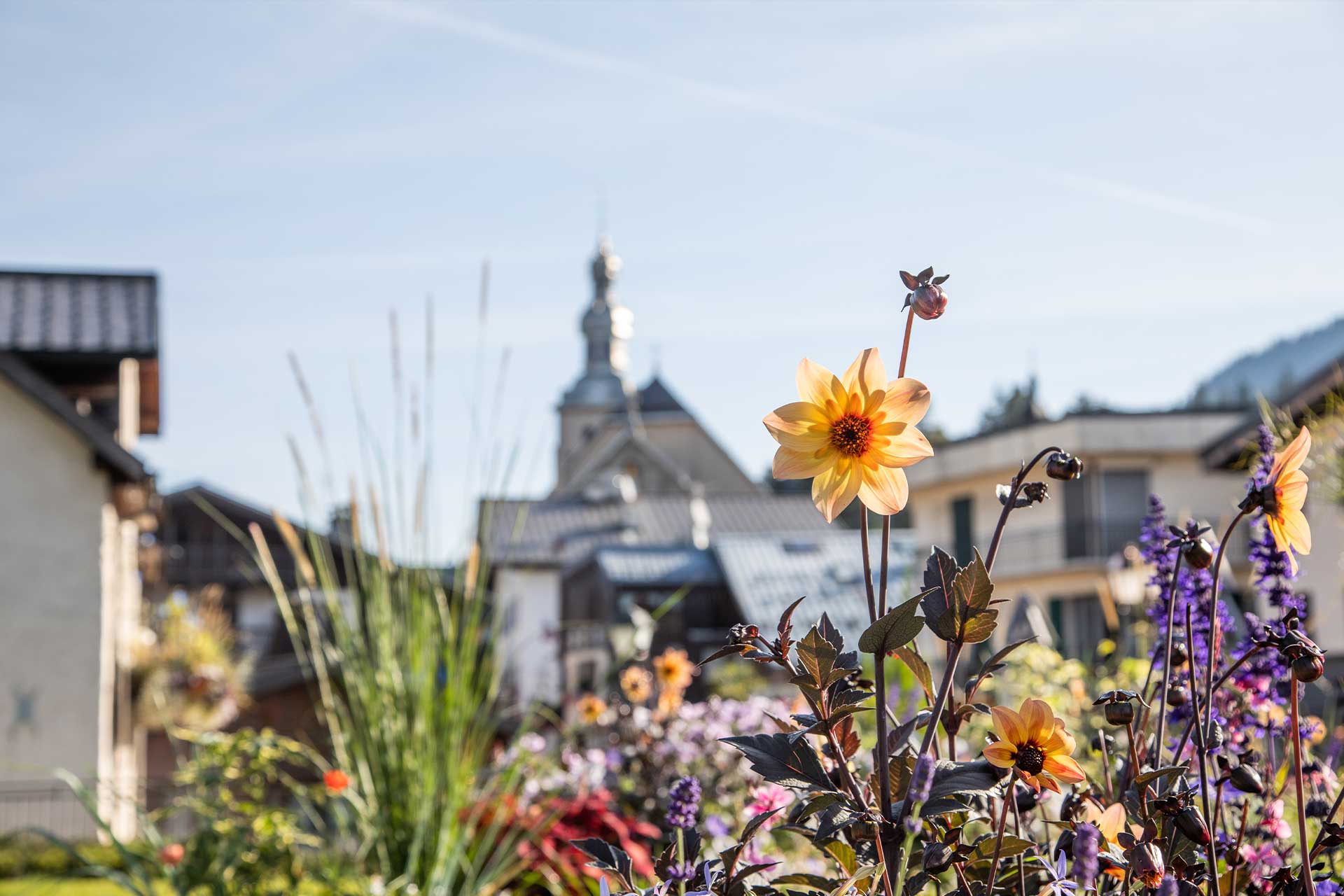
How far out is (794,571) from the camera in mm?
26328

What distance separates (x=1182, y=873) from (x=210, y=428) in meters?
1.84

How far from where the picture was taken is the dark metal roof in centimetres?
1230

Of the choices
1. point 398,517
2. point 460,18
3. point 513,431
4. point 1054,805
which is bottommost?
point 1054,805

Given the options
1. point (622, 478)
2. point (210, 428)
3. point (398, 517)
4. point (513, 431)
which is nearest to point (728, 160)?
point (513, 431)

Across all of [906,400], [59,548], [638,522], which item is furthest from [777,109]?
[638,522]

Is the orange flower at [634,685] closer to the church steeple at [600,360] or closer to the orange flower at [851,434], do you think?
the orange flower at [851,434]

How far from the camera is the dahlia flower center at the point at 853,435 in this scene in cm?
123

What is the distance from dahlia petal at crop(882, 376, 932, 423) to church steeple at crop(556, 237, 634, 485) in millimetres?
59580

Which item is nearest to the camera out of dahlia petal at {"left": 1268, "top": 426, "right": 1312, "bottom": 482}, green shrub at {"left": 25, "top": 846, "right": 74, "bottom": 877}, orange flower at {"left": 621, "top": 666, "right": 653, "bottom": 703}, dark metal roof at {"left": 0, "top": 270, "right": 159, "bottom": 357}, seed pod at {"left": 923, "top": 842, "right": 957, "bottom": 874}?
seed pod at {"left": 923, "top": 842, "right": 957, "bottom": 874}

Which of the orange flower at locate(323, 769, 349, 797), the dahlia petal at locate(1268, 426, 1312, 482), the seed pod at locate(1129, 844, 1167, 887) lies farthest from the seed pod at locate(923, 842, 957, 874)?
the orange flower at locate(323, 769, 349, 797)

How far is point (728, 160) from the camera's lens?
3459mm

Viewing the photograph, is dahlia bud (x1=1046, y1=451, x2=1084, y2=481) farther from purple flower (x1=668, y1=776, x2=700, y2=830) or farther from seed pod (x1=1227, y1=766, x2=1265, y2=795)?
purple flower (x1=668, y1=776, x2=700, y2=830)

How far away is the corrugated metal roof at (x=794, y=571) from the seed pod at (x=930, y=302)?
20649mm

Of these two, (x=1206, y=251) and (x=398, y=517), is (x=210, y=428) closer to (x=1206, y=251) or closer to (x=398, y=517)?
(x=398, y=517)
